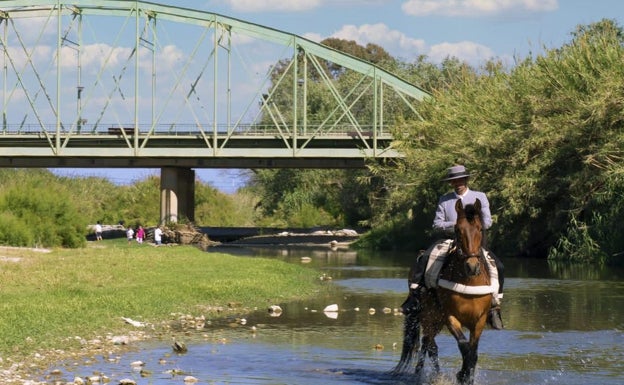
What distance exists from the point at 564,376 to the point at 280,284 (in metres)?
Answer: 16.1

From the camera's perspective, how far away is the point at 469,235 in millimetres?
14977

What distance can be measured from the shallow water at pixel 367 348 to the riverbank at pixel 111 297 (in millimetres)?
864

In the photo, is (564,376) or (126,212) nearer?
(564,376)

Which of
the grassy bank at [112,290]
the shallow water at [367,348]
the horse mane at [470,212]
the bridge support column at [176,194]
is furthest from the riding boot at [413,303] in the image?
the bridge support column at [176,194]

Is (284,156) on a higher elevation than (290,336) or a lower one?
higher

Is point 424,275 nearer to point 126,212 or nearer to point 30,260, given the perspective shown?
point 30,260

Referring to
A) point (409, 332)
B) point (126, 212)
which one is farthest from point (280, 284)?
point (126, 212)

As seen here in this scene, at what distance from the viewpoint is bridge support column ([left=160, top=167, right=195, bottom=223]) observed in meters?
80.8

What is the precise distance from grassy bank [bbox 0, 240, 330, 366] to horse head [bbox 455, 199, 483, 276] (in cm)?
658

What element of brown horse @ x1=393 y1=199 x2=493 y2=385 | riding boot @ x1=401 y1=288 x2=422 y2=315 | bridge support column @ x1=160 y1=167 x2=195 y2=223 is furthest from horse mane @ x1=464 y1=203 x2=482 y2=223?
bridge support column @ x1=160 y1=167 x2=195 y2=223

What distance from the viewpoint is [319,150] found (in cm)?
7800

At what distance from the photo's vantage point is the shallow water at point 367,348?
1716 cm

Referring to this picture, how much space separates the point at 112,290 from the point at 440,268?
43.9 ft

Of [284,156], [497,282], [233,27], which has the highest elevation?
[233,27]
